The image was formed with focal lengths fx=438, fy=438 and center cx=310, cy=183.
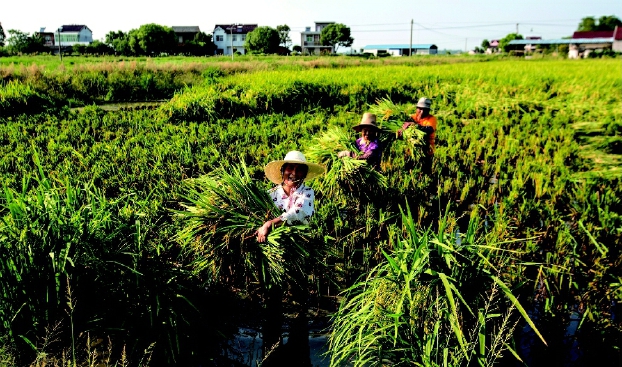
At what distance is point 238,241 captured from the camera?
261 cm

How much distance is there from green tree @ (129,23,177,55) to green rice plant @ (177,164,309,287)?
144ft

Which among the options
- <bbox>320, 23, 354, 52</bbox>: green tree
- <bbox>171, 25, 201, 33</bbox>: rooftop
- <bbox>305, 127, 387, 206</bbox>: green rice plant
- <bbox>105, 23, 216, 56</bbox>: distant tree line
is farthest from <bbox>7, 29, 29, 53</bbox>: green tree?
<bbox>305, 127, 387, 206</bbox>: green rice plant

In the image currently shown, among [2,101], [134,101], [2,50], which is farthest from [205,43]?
[2,101]

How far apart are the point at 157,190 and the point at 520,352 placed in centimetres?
325

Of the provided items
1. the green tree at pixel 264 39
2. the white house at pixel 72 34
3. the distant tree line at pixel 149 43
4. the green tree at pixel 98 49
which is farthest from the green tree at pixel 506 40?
the white house at pixel 72 34

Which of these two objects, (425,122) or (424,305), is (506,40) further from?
(424,305)

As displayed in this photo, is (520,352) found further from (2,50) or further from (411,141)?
(2,50)

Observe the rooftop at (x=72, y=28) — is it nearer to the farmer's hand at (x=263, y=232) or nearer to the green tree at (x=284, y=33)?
the green tree at (x=284, y=33)

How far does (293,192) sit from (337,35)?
61.1m

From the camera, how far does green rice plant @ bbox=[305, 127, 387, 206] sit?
3805 mm

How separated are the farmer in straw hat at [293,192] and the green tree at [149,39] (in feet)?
143

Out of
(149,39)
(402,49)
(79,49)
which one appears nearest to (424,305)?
(149,39)

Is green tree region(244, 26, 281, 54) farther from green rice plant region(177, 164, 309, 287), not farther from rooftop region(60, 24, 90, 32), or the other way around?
green rice plant region(177, 164, 309, 287)

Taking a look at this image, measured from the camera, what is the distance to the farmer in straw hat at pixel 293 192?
2.67 meters
